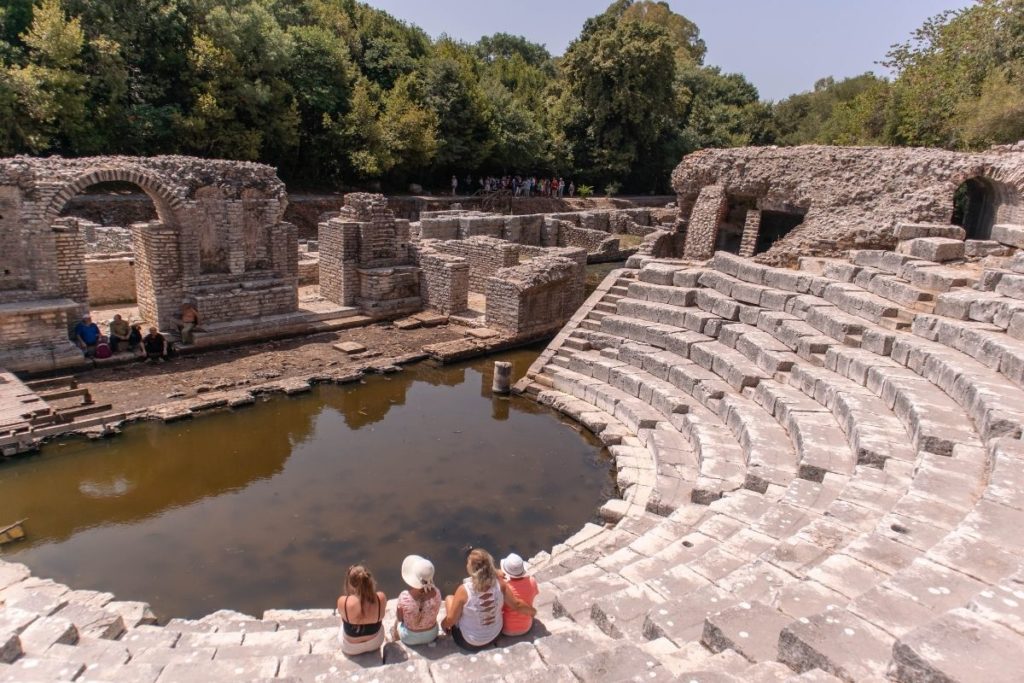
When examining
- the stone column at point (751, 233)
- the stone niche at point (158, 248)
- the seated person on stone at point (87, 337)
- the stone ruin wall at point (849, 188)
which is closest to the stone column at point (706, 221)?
the stone ruin wall at point (849, 188)

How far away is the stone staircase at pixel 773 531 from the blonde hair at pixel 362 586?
0.40 metres

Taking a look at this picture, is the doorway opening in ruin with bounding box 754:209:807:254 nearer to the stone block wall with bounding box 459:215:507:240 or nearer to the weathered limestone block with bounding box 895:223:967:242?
the weathered limestone block with bounding box 895:223:967:242

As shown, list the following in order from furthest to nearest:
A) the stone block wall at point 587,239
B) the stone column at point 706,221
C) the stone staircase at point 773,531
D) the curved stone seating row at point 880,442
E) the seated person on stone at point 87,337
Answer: the stone block wall at point 587,239
the stone column at point 706,221
the seated person on stone at point 87,337
the curved stone seating row at point 880,442
the stone staircase at point 773,531

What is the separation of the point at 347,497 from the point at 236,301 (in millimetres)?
6970

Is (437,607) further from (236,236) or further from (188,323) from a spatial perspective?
(236,236)

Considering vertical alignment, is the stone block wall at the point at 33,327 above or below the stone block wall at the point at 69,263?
below

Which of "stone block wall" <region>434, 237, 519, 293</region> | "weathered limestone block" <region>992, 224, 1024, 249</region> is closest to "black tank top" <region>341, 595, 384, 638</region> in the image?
"weathered limestone block" <region>992, 224, 1024, 249</region>

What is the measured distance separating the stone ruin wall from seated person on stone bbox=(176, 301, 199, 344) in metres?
11.1

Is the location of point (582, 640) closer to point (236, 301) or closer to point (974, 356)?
point (974, 356)

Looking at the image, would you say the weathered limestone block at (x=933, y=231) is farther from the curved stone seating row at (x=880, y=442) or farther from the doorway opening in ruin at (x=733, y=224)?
the doorway opening in ruin at (x=733, y=224)

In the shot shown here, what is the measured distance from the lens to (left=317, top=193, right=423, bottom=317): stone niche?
15.6 meters

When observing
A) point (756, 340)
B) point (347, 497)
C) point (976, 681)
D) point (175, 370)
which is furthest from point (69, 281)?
point (976, 681)

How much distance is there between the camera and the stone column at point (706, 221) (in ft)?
55.0

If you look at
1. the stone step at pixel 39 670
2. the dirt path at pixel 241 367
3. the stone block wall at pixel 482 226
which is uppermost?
the stone block wall at pixel 482 226
